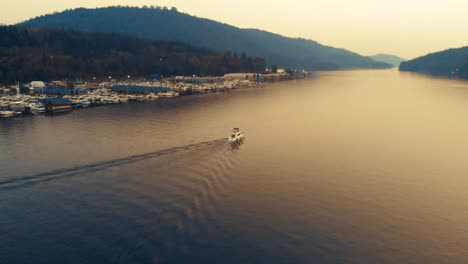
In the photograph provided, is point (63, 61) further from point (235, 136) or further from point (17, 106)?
point (235, 136)

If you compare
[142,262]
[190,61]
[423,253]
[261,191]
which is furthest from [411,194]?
[190,61]

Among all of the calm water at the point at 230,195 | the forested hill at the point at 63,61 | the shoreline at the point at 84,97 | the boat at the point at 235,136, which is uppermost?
the forested hill at the point at 63,61

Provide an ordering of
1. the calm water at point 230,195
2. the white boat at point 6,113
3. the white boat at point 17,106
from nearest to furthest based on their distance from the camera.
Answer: the calm water at point 230,195, the white boat at point 6,113, the white boat at point 17,106

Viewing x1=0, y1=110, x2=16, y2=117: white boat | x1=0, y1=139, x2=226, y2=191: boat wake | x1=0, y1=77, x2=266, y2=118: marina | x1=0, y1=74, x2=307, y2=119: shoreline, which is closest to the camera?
x1=0, y1=139, x2=226, y2=191: boat wake

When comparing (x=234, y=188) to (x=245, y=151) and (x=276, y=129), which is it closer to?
(x=245, y=151)

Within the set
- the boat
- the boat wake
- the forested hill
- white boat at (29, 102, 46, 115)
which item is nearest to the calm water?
the boat wake

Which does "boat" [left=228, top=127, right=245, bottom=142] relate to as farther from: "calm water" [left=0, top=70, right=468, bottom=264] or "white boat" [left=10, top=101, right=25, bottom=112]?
"white boat" [left=10, top=101, right=25, bottom=112]

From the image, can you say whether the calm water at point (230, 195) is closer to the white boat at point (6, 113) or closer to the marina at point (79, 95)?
the white boat at point (6, 113)

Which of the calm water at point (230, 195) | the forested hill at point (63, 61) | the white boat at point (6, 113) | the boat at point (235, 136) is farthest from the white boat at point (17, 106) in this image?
the boat at point (235, 136)

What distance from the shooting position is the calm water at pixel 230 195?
78.2 ft

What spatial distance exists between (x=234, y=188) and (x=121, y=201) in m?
10.9

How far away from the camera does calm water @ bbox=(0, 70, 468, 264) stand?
2384 centimetres

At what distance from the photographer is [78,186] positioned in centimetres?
3400

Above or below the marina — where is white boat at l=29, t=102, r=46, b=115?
below
